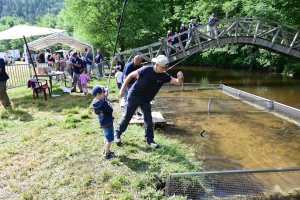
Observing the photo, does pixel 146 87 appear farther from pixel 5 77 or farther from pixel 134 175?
pixel 5 77

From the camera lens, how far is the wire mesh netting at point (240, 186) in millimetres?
3871

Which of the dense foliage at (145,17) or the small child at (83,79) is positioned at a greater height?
the dense foliage at (145,17)

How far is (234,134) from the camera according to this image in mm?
7254

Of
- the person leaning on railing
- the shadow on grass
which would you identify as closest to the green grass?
the shadow on grass

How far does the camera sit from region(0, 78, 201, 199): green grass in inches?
144

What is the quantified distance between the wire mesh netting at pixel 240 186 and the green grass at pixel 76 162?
30 centimetres

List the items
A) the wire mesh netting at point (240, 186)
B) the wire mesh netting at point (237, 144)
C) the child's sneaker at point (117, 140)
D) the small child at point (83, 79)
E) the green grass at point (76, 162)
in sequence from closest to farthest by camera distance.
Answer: the green grass at point (76, 162) → the wire mesh netting at point (240, 186) → the wire mesh netting at point (237, 144) → the child's sneaker at point (117, 140) → the small child at point (83, 79)

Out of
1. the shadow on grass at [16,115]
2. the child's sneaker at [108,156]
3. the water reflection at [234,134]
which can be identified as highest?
the shadow on grass at [16,115]

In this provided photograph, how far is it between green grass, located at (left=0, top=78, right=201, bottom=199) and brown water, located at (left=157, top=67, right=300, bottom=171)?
0.80 meters

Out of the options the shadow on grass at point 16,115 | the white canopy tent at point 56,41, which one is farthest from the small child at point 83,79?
the white canopy tent at point 56,41

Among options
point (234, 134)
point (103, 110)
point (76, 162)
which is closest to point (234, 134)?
point (234, 134)

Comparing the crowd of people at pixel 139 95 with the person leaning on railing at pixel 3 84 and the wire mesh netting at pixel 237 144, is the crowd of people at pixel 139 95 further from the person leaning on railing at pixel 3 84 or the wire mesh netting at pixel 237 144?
the person leaning on railing at pixel 3 84

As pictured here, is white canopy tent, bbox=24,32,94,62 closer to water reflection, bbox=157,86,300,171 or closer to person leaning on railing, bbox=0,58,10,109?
person leaning on railing, bbox=0,58,10,109

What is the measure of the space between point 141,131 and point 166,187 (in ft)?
8.28
